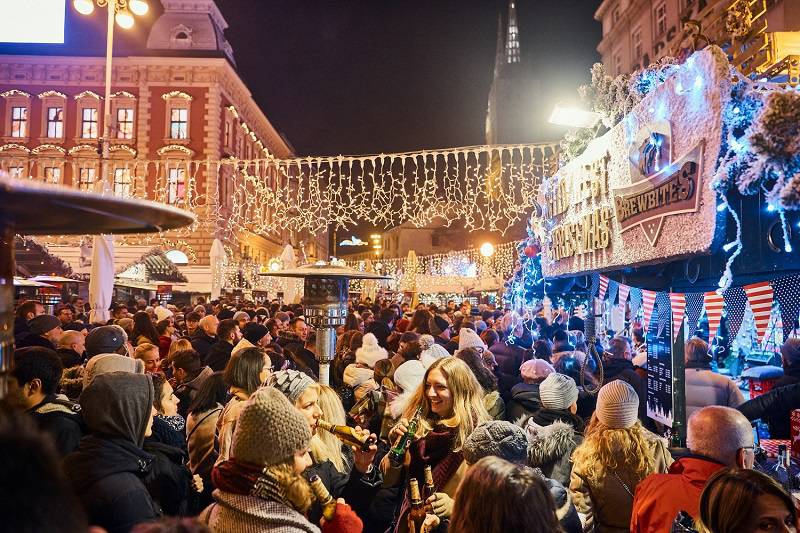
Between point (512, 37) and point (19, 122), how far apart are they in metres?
91.4

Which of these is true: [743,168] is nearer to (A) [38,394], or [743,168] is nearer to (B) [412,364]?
(B) [412,364]

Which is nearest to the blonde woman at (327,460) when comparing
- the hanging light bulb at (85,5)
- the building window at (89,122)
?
the hanging light bulb at (85,5)

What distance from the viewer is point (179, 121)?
3350 centimetres

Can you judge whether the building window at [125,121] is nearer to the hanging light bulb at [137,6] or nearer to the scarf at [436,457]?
the hanging light bulb at [137,6]

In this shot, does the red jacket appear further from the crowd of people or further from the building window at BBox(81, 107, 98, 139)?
the building window at BBox(81, 107, 98, 139)

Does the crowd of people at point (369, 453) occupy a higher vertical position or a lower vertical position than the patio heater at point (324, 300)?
lower

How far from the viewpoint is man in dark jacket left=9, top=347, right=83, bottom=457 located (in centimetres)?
366

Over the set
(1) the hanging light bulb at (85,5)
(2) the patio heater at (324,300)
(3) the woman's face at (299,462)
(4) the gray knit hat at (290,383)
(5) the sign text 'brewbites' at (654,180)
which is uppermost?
(1) the hanging light bulb at (85,5)

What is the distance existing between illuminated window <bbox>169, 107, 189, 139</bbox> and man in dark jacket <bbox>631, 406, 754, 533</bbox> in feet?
114

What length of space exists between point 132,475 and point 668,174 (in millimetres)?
3587

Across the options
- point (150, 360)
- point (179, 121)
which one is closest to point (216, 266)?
point (150, 360)

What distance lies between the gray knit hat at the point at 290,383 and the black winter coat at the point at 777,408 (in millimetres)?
3687

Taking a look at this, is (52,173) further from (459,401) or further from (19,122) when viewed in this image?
(459,401)

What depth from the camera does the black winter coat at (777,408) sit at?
483cm
